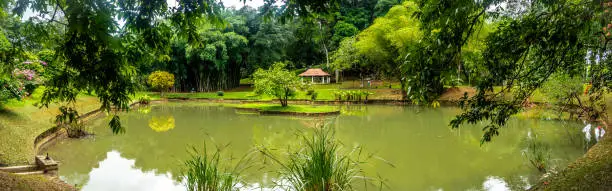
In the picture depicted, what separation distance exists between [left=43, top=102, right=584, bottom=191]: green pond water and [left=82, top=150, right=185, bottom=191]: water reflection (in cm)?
2

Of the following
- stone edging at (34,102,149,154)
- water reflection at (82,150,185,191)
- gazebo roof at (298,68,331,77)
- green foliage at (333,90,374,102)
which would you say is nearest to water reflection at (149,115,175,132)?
stone edging at (34,102,149,154)

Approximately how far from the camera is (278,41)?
34906 mm

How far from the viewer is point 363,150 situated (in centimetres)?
1057

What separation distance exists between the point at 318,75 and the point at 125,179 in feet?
102

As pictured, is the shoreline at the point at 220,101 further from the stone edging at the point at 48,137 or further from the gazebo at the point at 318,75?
the gazebo at the point at 318,75

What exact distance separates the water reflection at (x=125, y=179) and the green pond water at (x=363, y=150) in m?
0.02

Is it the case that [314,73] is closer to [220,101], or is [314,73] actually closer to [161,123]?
[220,101]

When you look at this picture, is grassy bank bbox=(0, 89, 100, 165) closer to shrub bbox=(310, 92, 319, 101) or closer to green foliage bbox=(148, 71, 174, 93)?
shrub bbox=(310, 92, 319, 101)

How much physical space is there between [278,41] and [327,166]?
30.8 meters

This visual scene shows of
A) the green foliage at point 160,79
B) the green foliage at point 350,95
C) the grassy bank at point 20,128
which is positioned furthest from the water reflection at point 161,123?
the green foliage at point 160,79

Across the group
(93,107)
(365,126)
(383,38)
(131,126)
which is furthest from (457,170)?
(383,38)

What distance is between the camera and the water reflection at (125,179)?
758 cm

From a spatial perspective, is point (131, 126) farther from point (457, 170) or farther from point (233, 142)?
point (457, 170)

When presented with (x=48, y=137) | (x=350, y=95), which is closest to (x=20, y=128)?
(x=48, y=137)
